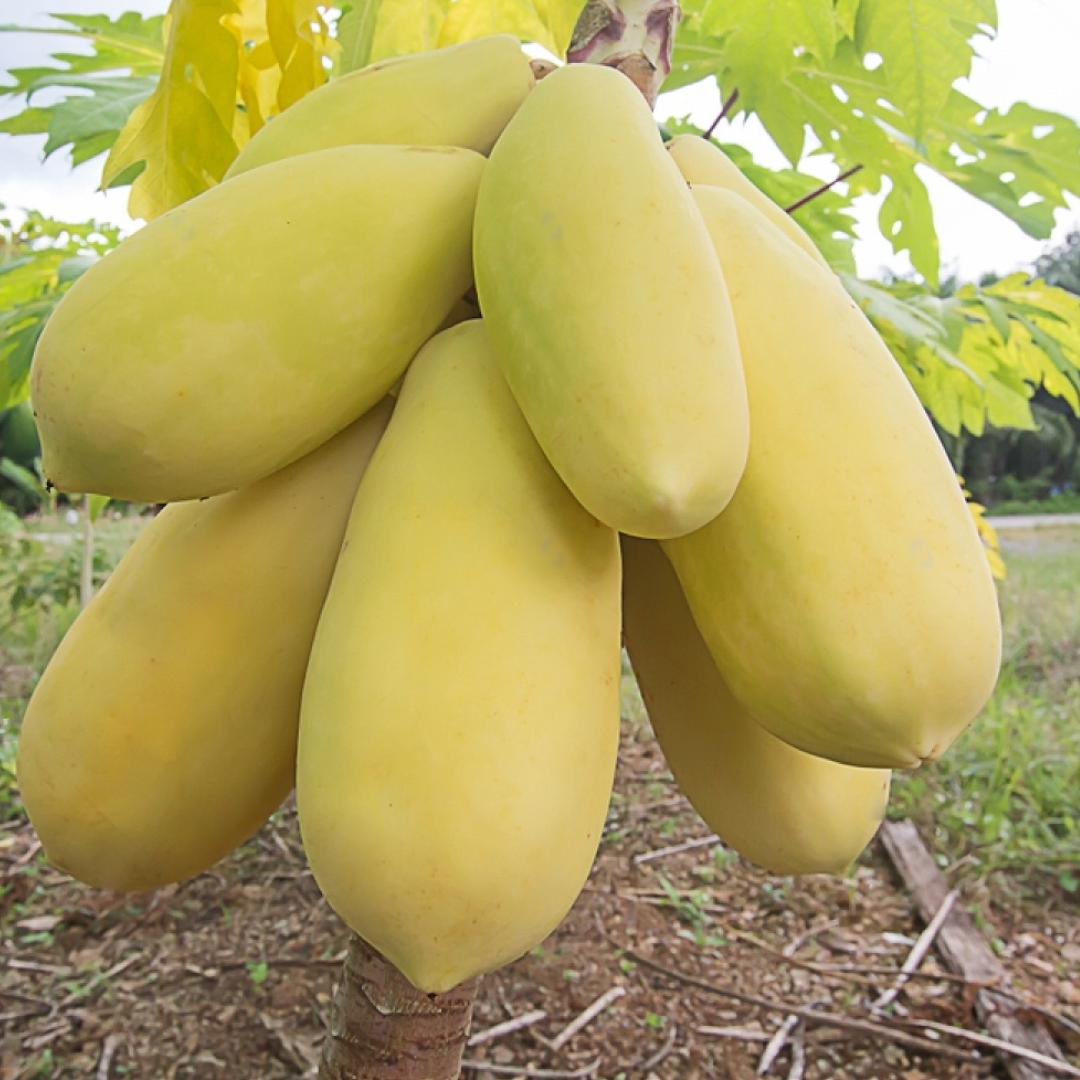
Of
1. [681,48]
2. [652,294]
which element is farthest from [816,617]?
[681,48]

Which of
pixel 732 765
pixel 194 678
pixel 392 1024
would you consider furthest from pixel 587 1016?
pixel 194 678

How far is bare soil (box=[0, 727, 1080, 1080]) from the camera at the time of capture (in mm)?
2291

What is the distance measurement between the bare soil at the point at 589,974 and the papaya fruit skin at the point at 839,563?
1902 millimetres

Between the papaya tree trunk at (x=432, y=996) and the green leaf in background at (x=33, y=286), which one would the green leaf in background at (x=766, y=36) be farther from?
the green leaf in background at (x=33, y=286)

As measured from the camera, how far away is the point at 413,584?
0.65 metres

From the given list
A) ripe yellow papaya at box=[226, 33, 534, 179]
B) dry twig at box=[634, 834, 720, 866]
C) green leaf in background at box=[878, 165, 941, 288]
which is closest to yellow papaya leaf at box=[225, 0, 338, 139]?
ripe yellow papaya at box=[226, 33, 534, 179]

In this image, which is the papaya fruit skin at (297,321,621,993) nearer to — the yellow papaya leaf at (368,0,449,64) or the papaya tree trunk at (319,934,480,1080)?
the papaya tree trunk at (319,934,480,1080)

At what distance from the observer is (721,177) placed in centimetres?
85

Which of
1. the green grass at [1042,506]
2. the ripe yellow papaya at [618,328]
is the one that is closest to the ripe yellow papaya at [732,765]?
the ripe yellow papaya at [618,328]

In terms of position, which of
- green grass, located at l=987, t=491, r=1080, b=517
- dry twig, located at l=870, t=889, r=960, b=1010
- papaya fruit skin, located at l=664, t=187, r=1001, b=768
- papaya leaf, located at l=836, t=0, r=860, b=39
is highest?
papaya leaf, located at l=836, t=0, r=860, b=39

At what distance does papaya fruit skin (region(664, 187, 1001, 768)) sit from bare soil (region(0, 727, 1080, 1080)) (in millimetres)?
1902

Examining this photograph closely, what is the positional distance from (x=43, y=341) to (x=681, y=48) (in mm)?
1312

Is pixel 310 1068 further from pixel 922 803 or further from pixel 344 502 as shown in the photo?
pixel 922 803

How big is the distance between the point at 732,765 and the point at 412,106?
61 centimetres
